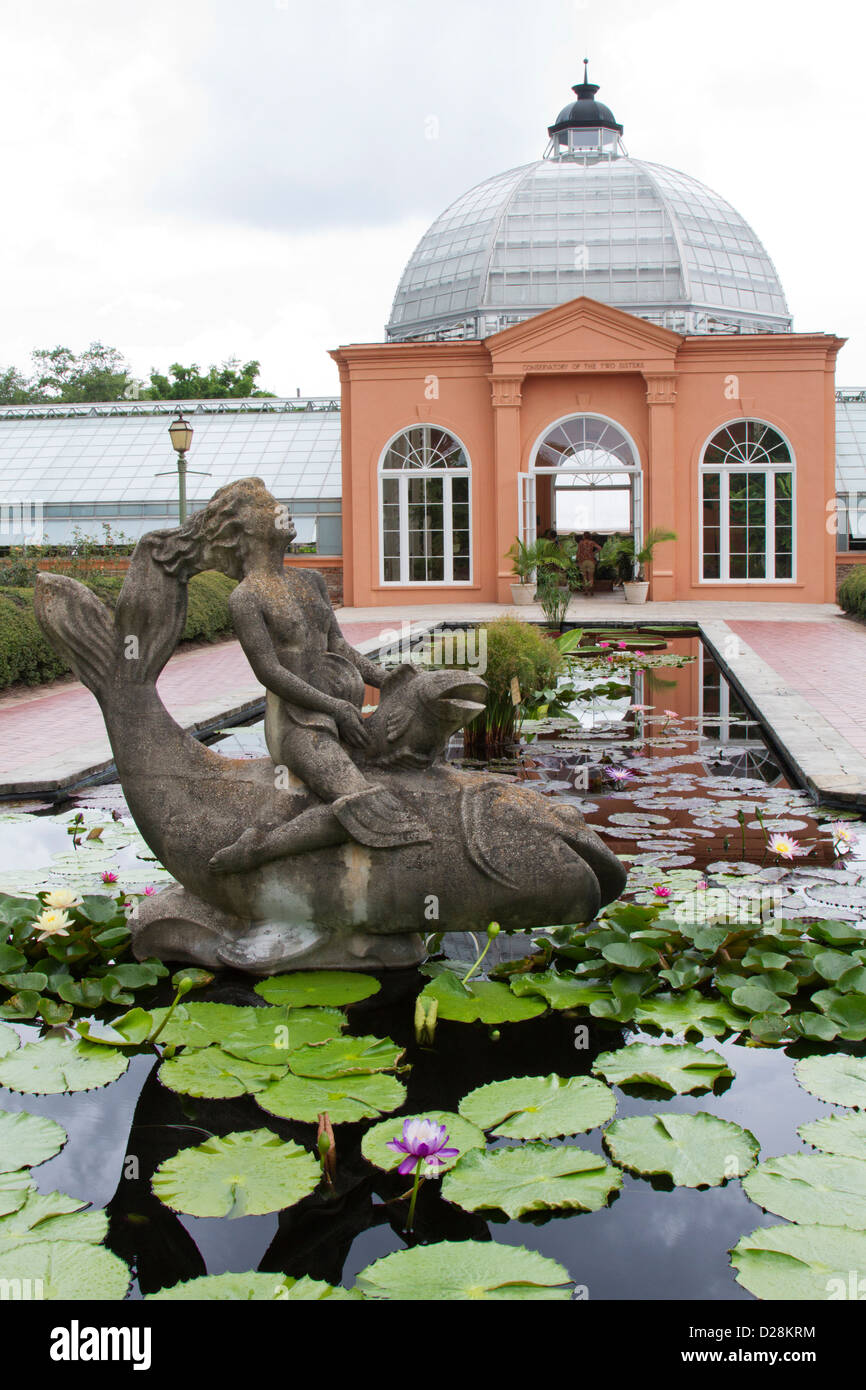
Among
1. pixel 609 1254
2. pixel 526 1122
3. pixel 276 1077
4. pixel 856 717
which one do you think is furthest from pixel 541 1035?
pixel 856 717

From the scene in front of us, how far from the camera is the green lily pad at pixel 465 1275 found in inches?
76.0

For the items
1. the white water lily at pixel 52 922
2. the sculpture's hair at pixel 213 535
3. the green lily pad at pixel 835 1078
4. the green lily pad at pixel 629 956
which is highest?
the sculpture's hair at pixel 213 535

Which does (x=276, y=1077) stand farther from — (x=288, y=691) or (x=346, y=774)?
(x=288, y=691)

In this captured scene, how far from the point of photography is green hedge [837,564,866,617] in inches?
642

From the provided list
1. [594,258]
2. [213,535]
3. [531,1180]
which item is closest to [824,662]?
[213,535]

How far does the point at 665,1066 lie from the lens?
111 inches

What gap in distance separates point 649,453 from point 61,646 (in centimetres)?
1783

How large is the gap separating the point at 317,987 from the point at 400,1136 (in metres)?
0.87

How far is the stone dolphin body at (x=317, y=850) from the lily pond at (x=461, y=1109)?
146mm

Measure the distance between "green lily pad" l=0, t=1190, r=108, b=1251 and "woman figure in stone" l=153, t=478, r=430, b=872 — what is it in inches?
48.4

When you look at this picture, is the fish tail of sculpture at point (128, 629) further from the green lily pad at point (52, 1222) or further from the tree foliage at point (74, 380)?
the tree foliage at point (74, 380)

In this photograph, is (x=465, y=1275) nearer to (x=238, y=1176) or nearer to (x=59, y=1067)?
(x=238, y=1176)

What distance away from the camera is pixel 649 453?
2016cm

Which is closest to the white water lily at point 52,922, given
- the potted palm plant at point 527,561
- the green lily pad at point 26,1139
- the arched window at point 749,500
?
the green lily pad at point 26,1139
